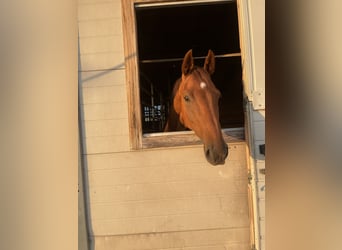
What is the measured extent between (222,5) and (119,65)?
0.51 m

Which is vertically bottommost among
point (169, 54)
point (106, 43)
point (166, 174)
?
point (166, 174)

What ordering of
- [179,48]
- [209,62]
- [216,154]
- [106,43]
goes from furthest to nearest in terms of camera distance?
[179,48]
[209,62]
[106,43]
[216,154]

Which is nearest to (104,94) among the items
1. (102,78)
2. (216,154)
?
(102,78)

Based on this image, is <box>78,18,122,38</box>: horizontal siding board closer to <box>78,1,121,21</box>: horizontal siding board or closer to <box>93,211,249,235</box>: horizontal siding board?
<box>78,1,121,21</box>: horizontal siding board

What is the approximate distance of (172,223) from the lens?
43.9 inches

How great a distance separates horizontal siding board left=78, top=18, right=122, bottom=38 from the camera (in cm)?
95

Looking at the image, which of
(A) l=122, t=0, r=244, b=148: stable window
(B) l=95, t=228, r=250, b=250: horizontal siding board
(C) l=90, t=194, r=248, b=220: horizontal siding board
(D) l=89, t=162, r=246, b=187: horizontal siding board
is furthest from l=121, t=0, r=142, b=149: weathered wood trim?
(B) l=95, t=228, r=250, b=250: horizontal siding board

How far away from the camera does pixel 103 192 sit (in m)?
1.08

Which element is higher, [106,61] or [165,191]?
[106,61]

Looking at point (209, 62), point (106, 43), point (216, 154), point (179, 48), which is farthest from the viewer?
point (179, 48)

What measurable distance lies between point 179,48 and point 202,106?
801 mm

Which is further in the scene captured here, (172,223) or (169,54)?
(169,54)

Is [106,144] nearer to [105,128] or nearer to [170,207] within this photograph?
[105,128]

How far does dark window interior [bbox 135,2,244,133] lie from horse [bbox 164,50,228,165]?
0.13 metres
